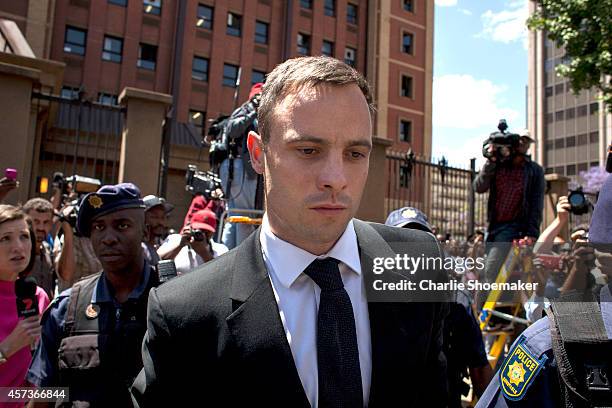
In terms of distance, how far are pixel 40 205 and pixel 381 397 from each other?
4.68m

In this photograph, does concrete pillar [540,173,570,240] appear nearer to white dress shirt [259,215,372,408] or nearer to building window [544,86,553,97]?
white dress shirt [259,215,372,408]

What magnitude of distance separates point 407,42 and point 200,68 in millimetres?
15409

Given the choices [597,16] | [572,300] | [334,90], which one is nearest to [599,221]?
[572,300]

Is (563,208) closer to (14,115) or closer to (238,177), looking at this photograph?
(238,177)

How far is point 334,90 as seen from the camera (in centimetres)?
139

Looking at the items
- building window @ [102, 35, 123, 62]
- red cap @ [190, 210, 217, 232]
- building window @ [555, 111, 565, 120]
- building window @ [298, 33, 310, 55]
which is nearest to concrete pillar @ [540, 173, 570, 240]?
red cap @ [190, 210, 217, 232]

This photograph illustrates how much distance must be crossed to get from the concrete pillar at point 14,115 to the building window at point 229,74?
2273cm

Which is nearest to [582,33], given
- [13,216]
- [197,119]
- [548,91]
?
[13,216]

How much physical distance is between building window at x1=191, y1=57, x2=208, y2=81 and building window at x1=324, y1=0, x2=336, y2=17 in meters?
8.86

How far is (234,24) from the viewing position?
98.9 ft

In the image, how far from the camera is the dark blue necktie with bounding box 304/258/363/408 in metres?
1.30

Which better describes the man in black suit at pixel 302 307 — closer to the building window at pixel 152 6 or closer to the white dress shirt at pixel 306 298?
the white dress shirt at pixel 306 298

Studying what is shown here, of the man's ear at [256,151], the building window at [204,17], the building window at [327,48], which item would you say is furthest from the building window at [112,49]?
the man's ear at [256,151]

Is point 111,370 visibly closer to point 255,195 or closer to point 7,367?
point 7,367
